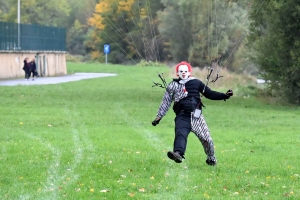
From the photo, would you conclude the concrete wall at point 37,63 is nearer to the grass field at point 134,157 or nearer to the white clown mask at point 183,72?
the grass field at point 134,157

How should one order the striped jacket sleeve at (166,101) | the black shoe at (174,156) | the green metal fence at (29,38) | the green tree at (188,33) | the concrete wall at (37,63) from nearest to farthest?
the black shoe at (174,156) → the striped jacket sleeve at (166,101) → the concrete wall at (37,63) → the green metal fence at (29,38) → the green tree at (188,33)

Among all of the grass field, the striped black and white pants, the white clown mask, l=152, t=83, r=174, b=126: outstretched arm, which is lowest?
the grass field

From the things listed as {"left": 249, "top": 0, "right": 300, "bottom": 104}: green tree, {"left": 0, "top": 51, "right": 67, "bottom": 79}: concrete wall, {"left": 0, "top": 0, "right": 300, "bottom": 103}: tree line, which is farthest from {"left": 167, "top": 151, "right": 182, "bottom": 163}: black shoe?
{"left": 0, "top": 51, "right": 67, "bottom": 79}: concrete wall

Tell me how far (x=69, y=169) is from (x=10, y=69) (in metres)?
46.0

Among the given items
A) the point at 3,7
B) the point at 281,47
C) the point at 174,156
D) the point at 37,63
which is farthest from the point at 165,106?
the point at 3,7

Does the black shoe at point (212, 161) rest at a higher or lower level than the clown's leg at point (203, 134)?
lower

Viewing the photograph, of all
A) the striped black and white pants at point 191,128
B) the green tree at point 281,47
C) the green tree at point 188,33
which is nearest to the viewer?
the striped black and white pants at point 191,128

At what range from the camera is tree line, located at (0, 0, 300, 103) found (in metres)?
29.5

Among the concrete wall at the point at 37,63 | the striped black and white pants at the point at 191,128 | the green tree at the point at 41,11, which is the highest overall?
the green tree at the point at 41,11

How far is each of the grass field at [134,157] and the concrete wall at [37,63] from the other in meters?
30.1

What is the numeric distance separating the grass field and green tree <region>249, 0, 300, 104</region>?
585 cm

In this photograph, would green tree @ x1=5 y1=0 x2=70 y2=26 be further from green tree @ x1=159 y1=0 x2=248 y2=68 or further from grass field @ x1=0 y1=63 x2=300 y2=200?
grass field @ x1=0 y1=63 x2=300 y2=200

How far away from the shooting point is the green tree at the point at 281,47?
30078 millimetres

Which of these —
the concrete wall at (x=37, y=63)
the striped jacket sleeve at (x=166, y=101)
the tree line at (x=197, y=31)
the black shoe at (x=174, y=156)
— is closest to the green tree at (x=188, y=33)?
the tree line at (x=197, y=31)
